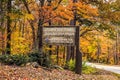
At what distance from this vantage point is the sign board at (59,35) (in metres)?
14.4

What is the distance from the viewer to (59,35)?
47.5 ft

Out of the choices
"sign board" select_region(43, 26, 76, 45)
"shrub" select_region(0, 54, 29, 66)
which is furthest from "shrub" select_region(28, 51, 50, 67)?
"sign board" select_region(43, 26, 76, 45)

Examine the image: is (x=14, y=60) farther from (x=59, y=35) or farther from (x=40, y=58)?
(x=59, y=35)

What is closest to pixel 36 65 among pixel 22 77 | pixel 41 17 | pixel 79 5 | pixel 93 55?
pixel 22 77

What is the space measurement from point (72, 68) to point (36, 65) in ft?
12.5

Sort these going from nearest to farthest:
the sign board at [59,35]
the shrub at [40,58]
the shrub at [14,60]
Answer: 1. the shrub at [14,60]
2. the shrub at [40,58]
3. the sign board at [59,35]

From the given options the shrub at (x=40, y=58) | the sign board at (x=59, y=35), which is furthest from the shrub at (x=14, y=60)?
the sign board at (x=59, y=35)

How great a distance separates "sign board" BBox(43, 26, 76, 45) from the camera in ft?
47.2

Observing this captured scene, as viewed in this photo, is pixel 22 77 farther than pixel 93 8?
No

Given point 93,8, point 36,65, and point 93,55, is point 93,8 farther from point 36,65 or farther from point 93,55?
point 93,55

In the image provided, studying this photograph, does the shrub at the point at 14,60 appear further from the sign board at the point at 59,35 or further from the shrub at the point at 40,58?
the sign board at the point at 59,35

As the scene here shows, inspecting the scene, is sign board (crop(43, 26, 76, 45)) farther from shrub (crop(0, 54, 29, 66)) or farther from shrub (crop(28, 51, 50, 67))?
shrub (crop(0, 54, 29, 66))

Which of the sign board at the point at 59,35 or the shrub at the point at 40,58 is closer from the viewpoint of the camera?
the shrub at the point at 40,58

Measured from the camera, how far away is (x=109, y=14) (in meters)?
21.8
